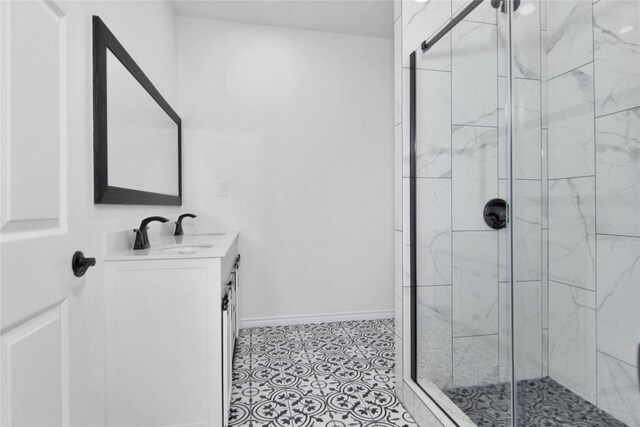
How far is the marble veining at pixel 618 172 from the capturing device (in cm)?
115

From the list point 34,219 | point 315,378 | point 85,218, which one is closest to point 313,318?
point 315,378

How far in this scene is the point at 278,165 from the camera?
280 cm

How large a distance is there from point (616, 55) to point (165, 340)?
201cm

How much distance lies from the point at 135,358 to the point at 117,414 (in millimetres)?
233

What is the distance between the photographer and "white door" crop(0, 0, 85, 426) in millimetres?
726

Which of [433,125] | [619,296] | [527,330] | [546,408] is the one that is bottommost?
[546,408]

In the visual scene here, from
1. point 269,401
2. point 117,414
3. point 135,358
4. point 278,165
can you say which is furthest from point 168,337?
point 278,165

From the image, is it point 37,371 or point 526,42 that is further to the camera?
point 526,42

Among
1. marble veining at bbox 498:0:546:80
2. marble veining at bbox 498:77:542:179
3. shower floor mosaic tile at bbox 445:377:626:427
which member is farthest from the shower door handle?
shower floor mosaic tile at bbox 445:377:626:427

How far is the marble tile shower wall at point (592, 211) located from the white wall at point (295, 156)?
179 centimetres

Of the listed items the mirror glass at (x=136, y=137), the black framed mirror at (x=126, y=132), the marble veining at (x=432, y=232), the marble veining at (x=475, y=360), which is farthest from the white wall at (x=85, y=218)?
the marble veining at (x=475, y=360)

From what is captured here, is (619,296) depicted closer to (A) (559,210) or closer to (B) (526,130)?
(A) (559,210)

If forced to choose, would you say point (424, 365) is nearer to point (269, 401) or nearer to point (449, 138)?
point (269, 401)

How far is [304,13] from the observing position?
8.52ft
